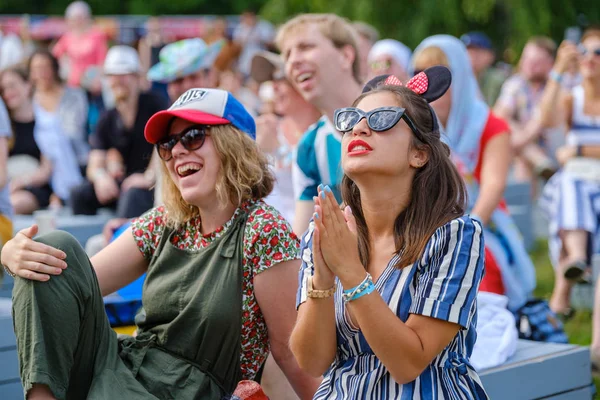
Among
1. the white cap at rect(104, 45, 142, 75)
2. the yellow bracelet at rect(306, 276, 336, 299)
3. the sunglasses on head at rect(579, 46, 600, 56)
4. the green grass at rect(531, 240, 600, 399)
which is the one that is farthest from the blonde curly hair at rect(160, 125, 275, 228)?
the white cap at rect(104, 45, 142, 75)

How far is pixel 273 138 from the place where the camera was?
18.5ft

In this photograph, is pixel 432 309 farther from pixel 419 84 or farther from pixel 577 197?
pixel 577 197

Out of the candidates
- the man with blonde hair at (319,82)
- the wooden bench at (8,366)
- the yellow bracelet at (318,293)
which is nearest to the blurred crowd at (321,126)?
the man with blonde hair at (319,82)

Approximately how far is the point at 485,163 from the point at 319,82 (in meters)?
1.17

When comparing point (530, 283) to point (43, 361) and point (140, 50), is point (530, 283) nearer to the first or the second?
point (43, 361)

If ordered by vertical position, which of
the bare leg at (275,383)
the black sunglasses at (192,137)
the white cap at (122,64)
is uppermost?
the white cap at (122,64)

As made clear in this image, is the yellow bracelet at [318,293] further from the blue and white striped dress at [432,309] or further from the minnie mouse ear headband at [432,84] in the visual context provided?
the minnie mouse ear headband at [432,84]

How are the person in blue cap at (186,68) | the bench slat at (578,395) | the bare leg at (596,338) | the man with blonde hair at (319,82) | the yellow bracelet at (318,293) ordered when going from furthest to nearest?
the person in blue cap at (186,68) < the bare leg at (596,338) < the man with blonde hair at (319,82) < the bench slat at (578,395) < the yellow bracelet at (318,293)

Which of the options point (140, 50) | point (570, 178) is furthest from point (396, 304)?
point (140, 50)

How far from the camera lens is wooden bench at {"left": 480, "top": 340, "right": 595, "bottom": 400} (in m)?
3.55

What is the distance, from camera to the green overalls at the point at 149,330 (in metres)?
2.87

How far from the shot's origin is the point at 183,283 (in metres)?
3.16

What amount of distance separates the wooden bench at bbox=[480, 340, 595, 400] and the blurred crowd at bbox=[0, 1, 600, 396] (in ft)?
2.62

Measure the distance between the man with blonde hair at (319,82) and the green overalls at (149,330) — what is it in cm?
107
